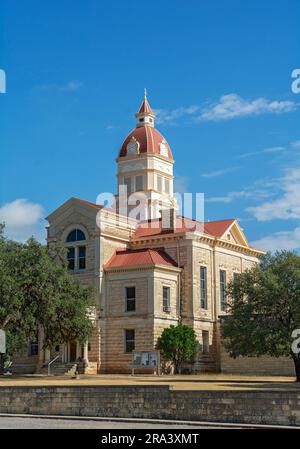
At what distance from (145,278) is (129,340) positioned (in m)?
5.11

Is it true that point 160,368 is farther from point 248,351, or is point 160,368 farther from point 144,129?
point 144,129

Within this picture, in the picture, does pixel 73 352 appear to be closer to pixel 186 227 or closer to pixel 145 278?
pixel 145 278

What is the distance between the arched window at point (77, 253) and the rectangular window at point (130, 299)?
4934 millimetres

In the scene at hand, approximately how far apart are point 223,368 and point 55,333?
14.7 meters

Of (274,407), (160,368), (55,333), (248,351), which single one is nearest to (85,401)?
(274,407)

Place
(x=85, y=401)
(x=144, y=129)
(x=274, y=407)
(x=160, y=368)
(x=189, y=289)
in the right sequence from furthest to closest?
(x=144, y=129), (x=189, y=289), (x=160, y=368), (x=85, y=401), (x=274, y=407)

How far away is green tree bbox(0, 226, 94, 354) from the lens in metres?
47.2

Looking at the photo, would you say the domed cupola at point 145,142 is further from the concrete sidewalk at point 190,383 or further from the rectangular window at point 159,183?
the concrete sidewalk at point 190,383

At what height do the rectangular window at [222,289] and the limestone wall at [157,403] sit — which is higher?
the rectangular window at [222,289]

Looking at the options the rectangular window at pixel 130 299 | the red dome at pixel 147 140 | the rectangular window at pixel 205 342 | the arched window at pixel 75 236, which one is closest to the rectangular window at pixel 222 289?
the rectangular window at pixel 205 342

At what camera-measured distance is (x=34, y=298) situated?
49188 mm

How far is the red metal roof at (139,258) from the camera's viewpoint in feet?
198

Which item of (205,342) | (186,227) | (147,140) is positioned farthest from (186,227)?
(147,140)

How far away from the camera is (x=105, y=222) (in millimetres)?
63656
